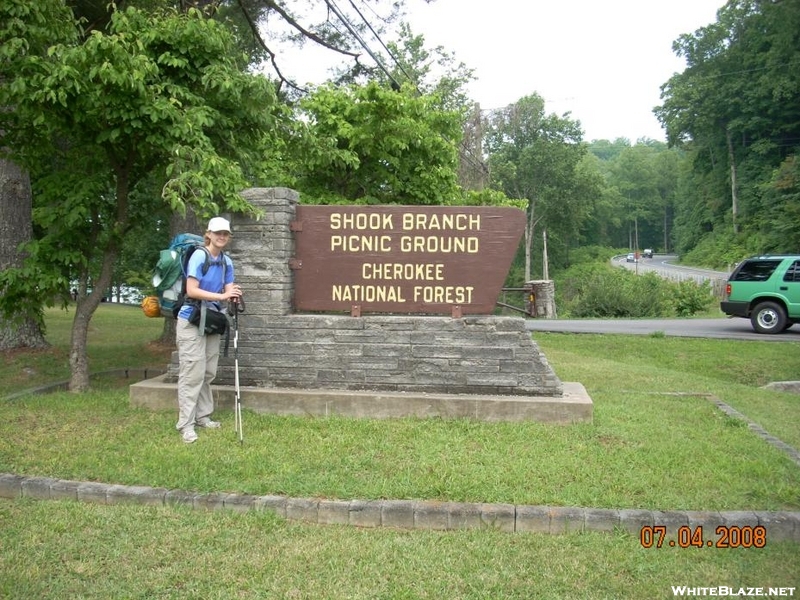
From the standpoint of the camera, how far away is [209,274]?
540cm

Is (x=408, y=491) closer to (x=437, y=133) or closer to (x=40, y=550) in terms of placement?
(x=40, y=550)

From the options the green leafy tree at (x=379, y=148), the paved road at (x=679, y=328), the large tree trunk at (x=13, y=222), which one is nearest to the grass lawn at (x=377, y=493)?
the large tree trunk at (x=13, y=222)

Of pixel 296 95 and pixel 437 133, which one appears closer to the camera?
pixel 437 133

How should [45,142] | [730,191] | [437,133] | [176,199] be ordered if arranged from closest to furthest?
[176,199] < [45,142] < [437,133] < [730,191]

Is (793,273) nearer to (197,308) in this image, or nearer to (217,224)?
(217,224)

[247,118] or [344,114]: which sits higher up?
[344,114]

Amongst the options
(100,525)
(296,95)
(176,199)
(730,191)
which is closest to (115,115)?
(176,199)

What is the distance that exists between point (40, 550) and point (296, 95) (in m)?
11.2

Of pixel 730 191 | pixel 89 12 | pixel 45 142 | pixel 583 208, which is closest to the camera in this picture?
pixel 45 142

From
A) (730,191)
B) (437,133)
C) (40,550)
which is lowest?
(40,550)

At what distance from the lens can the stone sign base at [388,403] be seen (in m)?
5.75

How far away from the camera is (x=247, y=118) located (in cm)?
711

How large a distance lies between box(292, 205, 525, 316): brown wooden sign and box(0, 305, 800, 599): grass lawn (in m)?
1.24
